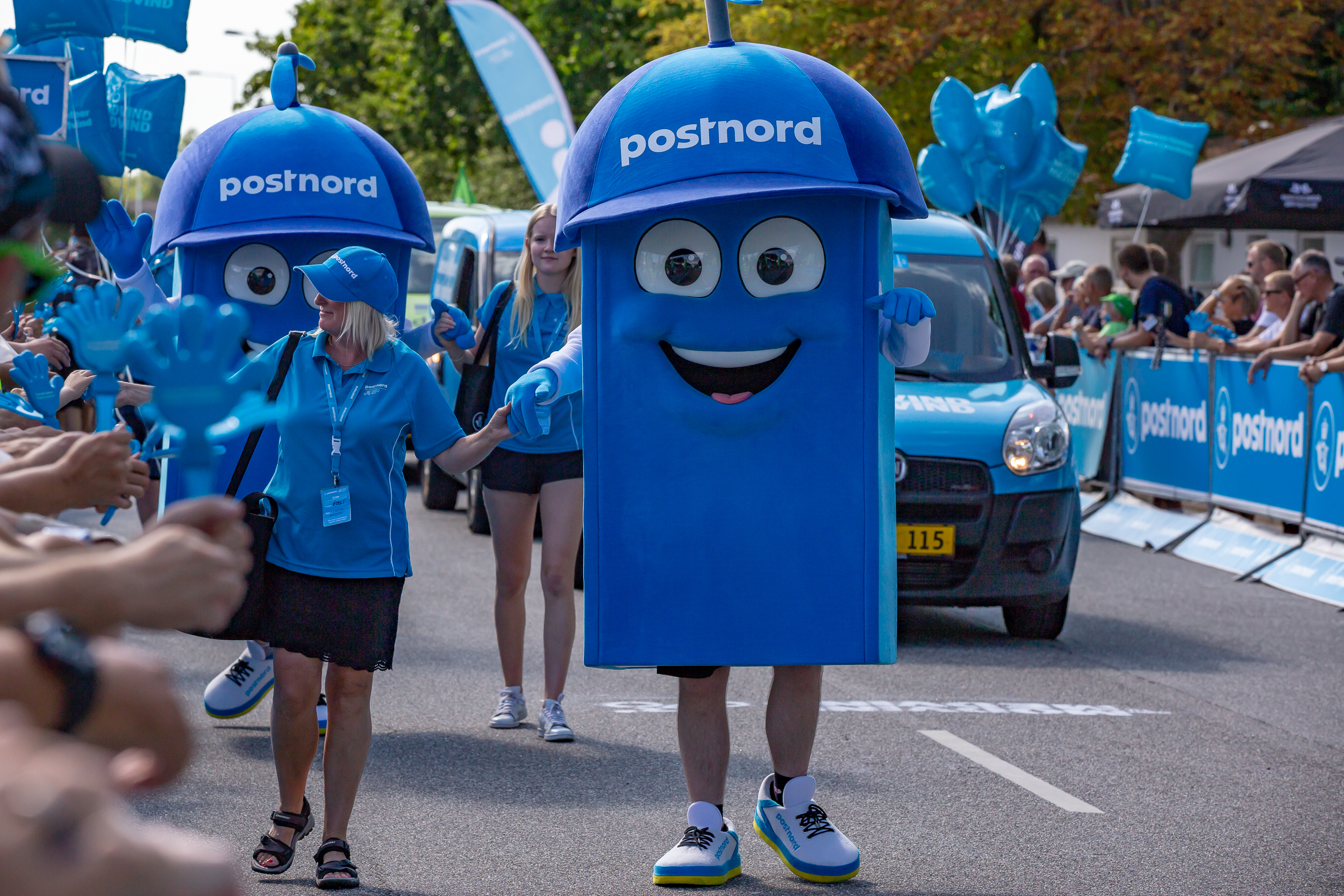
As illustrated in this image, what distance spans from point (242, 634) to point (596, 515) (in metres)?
1.00

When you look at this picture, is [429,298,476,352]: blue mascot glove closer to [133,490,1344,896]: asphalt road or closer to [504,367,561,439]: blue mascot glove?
[133,490,1344,896]: asphalt road

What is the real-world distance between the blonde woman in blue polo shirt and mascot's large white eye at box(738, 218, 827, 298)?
761mm

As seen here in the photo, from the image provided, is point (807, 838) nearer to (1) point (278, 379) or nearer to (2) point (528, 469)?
(1) point (278, 379)

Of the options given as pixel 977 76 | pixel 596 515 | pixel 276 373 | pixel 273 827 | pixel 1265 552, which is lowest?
pixel 1265 552

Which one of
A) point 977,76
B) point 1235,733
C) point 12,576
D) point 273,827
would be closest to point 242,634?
point 273,827

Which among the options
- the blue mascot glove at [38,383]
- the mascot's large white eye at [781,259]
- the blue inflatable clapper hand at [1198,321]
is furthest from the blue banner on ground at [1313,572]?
the blue mascot glove at [38,383]

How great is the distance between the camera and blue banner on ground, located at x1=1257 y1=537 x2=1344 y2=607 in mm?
9680

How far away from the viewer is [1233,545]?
11.1m

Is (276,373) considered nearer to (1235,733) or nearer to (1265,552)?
(1235,733)

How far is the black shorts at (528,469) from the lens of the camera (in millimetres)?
6254

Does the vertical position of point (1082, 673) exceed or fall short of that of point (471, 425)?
it falls short

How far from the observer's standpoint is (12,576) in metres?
1.68

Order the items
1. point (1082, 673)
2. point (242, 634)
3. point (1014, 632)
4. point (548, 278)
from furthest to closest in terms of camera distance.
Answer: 1. point (1014, 632)
2. point (1082, 673)
3. point (548, 278)
4. point (242, 634)

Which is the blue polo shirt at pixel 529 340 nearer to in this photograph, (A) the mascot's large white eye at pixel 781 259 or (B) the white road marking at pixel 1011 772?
(B) the white road marking at pixel 1011 772
